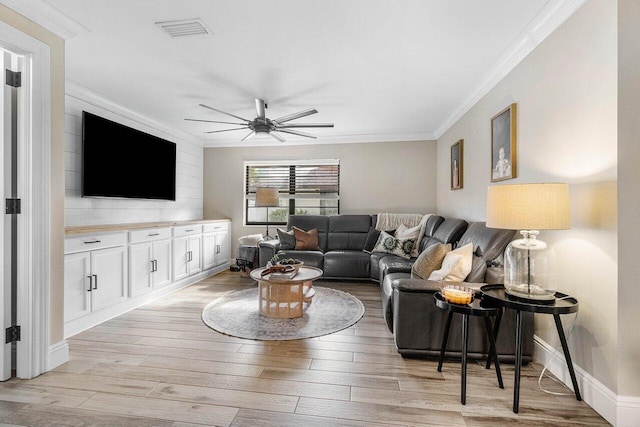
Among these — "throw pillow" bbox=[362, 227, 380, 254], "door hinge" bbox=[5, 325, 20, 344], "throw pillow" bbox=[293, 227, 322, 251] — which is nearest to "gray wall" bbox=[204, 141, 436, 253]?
"throw pillow" bbox=[362, 227, 380, 254]

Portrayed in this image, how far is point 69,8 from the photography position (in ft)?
7.20

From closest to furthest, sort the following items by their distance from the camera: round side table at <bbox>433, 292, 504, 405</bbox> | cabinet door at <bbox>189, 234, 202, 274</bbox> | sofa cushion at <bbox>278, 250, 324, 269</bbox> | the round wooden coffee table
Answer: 1. round side table at <bbox>433, 292, 504, 405</bbox>
2. the round wooden coffee table
3. cabinet door at <bbox>189, 234, 202, 274</bbox>
4. sofa cushion at <bbox>278, 250, 324, 269</bbox>

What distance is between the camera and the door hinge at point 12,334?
2136mm

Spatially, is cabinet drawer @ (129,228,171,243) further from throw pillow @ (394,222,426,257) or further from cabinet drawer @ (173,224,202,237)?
throw pillow @ (394,222,426,257)

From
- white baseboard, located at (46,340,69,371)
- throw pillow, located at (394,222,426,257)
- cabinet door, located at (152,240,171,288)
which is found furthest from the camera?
throw pillow, located at (394,222,426,257)

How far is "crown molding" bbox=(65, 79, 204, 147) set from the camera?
351 cm

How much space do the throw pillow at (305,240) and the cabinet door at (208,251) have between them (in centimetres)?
139

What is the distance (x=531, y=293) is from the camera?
1.92m

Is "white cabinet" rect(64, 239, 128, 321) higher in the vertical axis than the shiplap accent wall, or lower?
lower

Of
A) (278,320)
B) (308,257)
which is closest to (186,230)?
(308,257)

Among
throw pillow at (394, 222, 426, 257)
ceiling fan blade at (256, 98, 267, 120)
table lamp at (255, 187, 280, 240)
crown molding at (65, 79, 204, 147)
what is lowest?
throw pillow at (394, 222, 426, 257)

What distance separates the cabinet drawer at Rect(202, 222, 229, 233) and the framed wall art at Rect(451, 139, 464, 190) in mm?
3772

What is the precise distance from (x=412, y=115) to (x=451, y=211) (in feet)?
4.83

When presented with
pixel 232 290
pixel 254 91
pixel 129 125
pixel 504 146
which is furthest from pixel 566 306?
pixel 129 125
